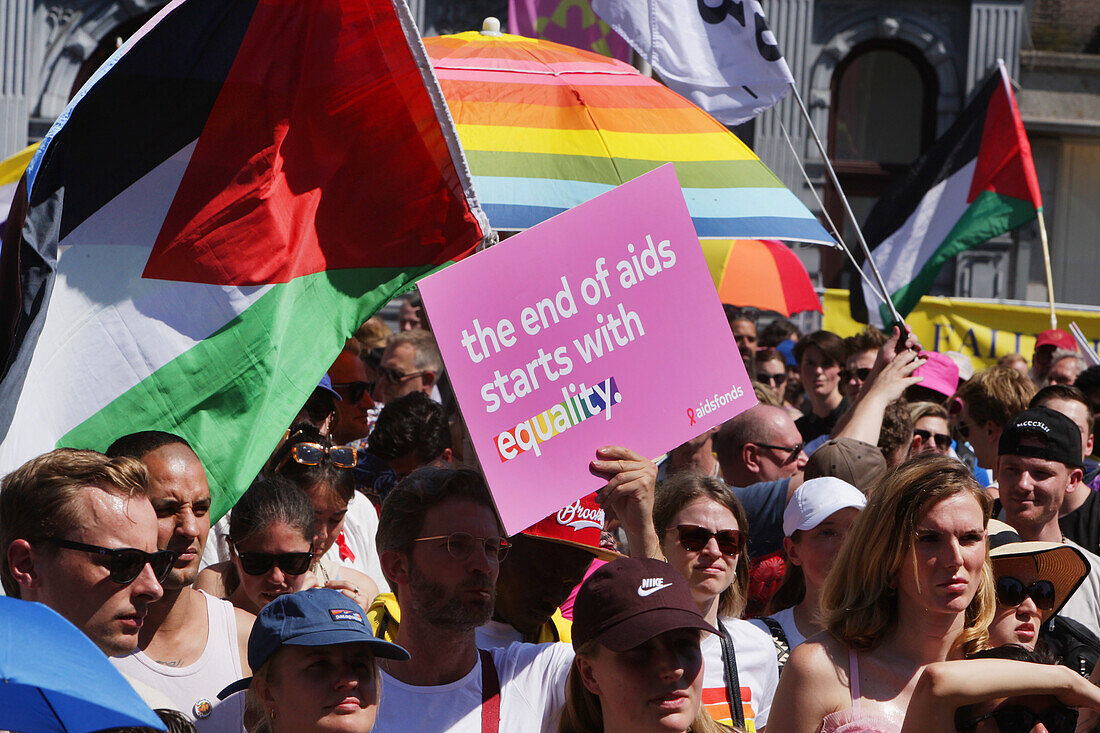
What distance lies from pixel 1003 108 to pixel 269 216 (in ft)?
22.1

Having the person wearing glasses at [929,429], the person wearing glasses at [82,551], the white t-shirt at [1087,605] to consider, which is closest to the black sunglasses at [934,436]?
the person wearing glasses at [929,429]

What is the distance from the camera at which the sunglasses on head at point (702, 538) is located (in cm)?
396

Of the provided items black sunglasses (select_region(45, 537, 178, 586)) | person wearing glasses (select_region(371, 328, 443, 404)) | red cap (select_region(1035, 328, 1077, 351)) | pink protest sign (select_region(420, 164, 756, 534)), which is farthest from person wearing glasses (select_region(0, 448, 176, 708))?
red cap (select_region(1035, 328, 1077, 351))

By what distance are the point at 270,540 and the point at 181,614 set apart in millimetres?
382

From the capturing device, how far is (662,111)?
5.17m

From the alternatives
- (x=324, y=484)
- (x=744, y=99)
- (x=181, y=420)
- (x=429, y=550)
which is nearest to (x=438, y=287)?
(x=429, y=550)

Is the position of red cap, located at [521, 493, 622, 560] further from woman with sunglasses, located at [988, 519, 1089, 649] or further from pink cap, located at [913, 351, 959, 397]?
pink cap, located at [913, 351, 959, 397]

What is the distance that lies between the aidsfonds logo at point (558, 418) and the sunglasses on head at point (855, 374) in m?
3.96

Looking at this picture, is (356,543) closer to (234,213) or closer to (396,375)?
(234,213)

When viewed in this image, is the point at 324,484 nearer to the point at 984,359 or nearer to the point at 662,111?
the point at 662,111

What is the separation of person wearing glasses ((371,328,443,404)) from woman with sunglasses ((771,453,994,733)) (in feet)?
12.7

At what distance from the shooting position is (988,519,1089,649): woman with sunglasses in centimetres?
363

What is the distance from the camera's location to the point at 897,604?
328 centimetres

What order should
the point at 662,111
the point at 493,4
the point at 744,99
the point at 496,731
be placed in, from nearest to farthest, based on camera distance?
the point at 496,731 < the point at 662,111 < the point at 744,99 < the point at 493,4
